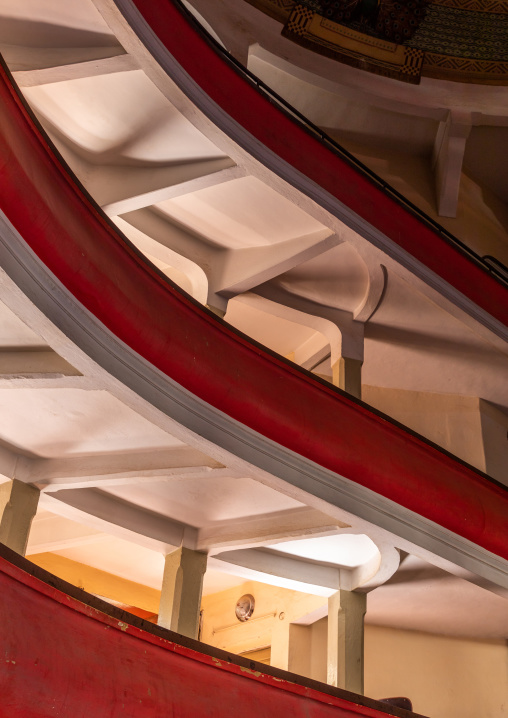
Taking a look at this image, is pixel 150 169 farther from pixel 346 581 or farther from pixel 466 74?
pixel 466 74

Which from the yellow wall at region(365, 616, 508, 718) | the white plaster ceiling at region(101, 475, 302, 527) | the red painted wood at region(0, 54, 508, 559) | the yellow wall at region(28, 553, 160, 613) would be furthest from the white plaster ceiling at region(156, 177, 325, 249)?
the yellow wall at region(365, 616, 508, 718)

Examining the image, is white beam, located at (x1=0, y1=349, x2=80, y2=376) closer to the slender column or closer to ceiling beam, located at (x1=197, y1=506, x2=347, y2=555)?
ceiling beam, located at (x1=197, y1=506, x2=347, y2=555)

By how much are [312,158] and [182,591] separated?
12.4 ft

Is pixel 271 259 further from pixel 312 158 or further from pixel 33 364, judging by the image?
pixel 33 364

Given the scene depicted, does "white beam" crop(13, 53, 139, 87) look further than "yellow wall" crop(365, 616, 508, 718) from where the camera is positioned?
No

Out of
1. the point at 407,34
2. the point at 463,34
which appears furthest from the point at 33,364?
the point at 463,34

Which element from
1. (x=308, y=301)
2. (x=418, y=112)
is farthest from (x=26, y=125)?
(x=418, y=112)

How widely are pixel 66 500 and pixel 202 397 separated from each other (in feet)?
6.38

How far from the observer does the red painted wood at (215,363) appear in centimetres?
453

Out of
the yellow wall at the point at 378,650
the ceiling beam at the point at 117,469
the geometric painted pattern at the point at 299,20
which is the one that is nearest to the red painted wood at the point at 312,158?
the ceiling beam at the point at 117,469

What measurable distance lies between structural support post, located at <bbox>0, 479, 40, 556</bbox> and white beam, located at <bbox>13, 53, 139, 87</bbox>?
9.51 ft

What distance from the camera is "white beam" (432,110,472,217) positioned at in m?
9.87

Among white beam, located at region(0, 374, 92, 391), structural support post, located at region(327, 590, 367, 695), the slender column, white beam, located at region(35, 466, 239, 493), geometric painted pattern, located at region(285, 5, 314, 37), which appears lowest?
structural support post, located at region(327, 590, 367, 695)

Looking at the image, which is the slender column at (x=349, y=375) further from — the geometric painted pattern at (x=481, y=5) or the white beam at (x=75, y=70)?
the geometric painted pattern at (x=481, y=5)
